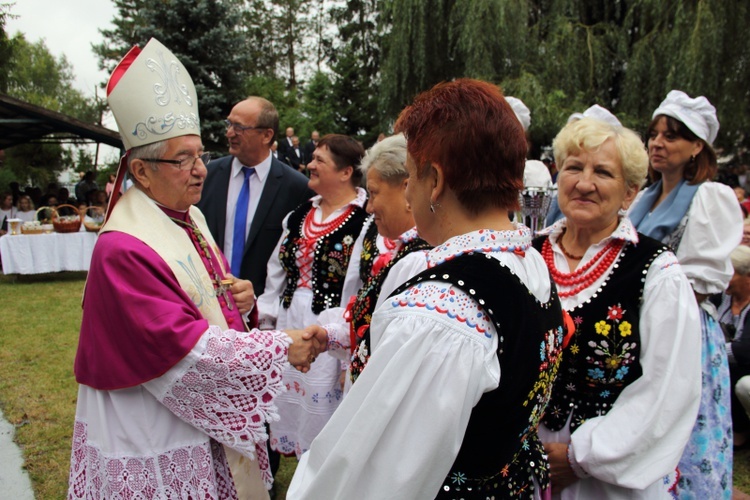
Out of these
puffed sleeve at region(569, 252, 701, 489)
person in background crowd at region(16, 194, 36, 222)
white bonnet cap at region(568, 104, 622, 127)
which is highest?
white bonnet cap at region(568, 104, 622, 127)

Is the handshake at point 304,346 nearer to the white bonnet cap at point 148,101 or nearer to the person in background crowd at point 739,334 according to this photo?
the white bonnet cap at point 148,101

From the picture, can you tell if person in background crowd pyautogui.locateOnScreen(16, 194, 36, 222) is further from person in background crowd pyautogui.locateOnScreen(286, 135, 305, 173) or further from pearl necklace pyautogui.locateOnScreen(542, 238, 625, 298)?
pearl necklace pyautogui.locateOnScreen(542, 238, 625, 298)

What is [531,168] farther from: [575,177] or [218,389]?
[218,389]

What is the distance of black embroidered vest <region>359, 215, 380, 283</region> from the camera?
9.57 feet

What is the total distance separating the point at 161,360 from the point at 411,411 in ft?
3.60

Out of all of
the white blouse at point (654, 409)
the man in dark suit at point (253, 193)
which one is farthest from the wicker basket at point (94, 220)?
the white blouse at point (654, 409)

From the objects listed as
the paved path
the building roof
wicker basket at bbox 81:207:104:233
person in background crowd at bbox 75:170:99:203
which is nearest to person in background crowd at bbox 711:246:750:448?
the paved path

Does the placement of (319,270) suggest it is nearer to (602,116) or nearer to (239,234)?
(239,234)

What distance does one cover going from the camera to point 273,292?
3648 millimetres

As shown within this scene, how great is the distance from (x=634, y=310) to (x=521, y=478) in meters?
0.76

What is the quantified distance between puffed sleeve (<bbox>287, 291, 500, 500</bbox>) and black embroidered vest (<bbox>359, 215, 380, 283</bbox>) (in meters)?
1.72

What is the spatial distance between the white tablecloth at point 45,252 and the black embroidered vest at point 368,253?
8.73 m

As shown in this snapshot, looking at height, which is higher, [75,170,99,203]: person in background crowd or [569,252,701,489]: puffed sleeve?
[569,252,701,489]: puffed sleeve

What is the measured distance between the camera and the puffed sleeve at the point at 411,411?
3.64 feet
